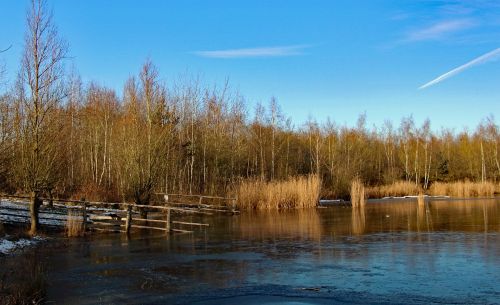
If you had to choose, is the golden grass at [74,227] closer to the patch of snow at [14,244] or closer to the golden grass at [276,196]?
the patch of snow at [14,244]

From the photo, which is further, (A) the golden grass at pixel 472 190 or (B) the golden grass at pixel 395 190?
(B) the golden grass at pixel 395 190

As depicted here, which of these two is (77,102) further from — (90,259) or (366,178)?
Answer: (90,259)

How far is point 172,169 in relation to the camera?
117 feet

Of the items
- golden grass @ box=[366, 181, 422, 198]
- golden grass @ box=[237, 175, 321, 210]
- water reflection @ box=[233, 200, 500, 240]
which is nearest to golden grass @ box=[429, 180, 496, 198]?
golden grass @ box=[366, 181, 422, 198]

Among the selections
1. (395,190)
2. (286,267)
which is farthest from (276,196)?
(286,267)

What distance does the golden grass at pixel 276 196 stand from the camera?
33.6 meters

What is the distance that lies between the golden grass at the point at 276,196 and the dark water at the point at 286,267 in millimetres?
12434

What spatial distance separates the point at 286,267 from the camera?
12305 millimetres

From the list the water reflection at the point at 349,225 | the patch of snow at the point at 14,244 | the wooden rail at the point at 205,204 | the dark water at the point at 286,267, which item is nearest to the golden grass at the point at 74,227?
the dark water at the point at 286,267

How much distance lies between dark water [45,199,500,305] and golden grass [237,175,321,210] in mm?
12434

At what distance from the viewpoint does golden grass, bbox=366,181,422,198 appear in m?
48.7

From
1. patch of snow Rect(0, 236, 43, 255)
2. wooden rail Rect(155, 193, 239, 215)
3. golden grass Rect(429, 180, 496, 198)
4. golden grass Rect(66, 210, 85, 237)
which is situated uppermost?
golden grass Rect(429, 180, 496, 198)

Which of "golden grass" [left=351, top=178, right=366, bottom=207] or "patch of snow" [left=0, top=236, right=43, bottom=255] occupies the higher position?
"golden grass" [left=351, top=178, right=366, bottom=207]

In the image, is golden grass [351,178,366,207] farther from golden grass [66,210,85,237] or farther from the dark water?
golden grass [66,210,85,237]
